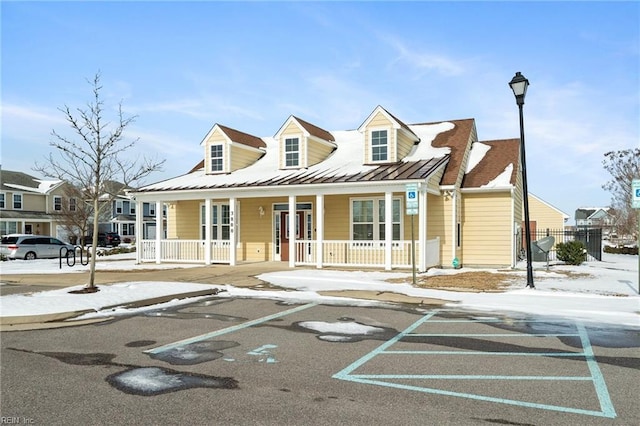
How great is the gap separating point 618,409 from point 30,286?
48.6 ft

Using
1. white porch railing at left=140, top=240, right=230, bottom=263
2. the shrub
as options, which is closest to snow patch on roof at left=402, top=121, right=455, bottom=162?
the shrub

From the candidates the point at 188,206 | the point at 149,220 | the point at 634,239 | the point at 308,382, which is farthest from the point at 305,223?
the point at 149,220

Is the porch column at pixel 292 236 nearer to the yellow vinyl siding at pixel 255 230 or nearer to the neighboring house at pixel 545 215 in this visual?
the yellow vinyl siding at pixel 255 230

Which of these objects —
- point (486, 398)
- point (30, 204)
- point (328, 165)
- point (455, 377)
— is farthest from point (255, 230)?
point (30, 204)

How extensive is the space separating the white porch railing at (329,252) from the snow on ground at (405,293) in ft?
7.44

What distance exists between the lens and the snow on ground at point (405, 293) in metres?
10.3

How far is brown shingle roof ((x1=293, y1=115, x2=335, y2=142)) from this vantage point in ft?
73.8

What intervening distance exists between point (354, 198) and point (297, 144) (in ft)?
12.1

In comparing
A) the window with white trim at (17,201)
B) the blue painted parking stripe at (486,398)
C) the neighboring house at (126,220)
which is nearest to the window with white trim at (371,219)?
the blue painted parking stripe at (486,398)

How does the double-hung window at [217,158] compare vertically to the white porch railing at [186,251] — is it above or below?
above

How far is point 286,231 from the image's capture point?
22.5 m

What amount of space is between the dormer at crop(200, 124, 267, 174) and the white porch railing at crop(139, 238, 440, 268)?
3.76 meters

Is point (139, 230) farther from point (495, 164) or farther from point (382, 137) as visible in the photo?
point (495, 164)

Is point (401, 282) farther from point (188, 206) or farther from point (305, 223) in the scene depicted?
point (188, 206)
